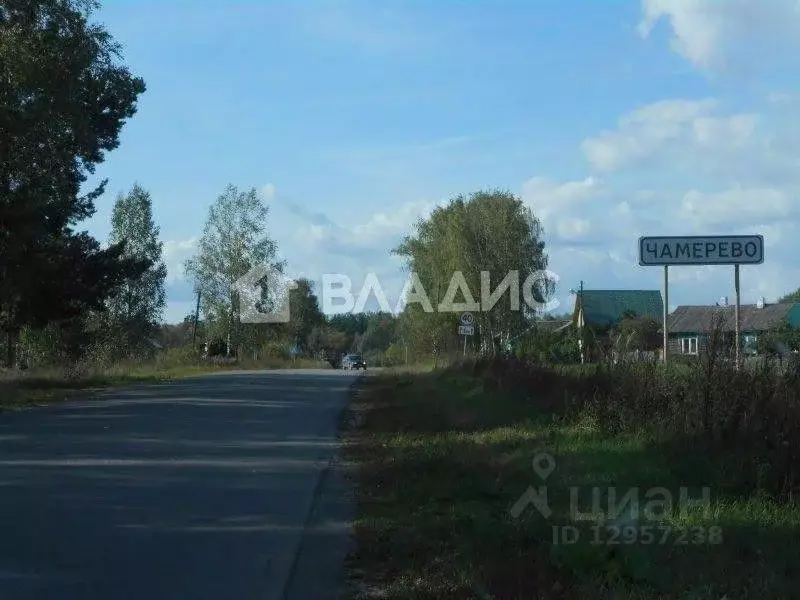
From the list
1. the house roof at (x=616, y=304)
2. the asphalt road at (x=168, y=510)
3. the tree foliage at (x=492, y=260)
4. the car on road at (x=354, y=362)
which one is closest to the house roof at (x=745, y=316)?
the house roof at (x=616, y=304)

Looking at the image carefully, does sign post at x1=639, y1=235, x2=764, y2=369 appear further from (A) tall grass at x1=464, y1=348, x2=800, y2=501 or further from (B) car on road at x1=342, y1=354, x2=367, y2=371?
(B) car on road at x1=342, y1=354, x2=367, y2=371

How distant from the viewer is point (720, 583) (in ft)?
21.0

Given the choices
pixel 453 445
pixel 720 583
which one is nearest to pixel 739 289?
pixel 453 445

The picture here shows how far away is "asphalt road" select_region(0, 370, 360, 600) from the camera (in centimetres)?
723

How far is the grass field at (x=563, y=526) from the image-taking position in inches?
261

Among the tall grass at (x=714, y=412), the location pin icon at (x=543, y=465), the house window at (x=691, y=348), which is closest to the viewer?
the tall grass at (x=714, y=412)

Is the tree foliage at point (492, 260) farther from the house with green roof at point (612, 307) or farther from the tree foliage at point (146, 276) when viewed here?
the tree foliage at point (146, 276)

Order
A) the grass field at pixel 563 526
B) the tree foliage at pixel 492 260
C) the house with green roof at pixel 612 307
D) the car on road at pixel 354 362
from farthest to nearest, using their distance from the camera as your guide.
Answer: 1. the car on road at pixel 354 362
2. the tree foliage at pixel 492 260
3. the house with green roof at pixel 612 307
4. the grass field at pixel 563 526

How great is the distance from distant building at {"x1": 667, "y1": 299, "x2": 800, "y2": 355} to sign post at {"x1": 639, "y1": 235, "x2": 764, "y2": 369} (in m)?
0.74

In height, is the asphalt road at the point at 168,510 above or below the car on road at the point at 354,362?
below

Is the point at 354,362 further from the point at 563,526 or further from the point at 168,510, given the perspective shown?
the point at 563,526

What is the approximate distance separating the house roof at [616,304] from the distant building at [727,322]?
1.24m

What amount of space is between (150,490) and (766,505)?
6677 millimetres

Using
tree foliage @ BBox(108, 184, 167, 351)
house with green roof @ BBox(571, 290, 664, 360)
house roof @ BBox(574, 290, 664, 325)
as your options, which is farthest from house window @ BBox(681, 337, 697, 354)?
tree foliage @ BBox(108, 184, 167, 351)
